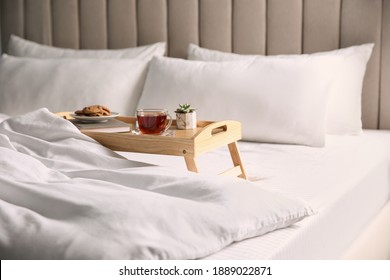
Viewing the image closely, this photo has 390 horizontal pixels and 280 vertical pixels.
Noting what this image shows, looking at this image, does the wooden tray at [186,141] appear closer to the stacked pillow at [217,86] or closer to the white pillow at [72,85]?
the stacked pillow at [217,86]

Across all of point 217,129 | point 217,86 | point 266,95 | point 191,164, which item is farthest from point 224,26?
point 191,164

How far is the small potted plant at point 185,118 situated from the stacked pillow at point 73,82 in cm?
83

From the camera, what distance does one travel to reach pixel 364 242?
205 centimetres

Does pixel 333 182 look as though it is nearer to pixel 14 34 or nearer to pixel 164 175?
pixel 164 175

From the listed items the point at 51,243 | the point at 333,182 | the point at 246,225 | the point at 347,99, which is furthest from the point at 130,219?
the point at 347,99

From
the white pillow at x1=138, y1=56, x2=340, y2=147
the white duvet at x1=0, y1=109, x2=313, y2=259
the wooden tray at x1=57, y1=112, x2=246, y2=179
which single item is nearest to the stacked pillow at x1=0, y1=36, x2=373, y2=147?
the white pillow at x1=138, y1=56, x2=340, y2=147

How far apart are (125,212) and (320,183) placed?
33.0 inches

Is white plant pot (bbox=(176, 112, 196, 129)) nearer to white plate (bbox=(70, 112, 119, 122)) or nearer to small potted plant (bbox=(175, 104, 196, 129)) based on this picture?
small potted plant (bbox=(175, 104, 196, 129))

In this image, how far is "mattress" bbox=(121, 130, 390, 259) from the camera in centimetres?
151

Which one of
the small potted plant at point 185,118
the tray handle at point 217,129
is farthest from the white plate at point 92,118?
the tray handle at point 217,129

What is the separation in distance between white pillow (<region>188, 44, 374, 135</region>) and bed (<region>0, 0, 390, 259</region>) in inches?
0.9

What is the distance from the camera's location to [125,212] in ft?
4.51

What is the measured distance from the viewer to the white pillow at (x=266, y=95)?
253 cm
